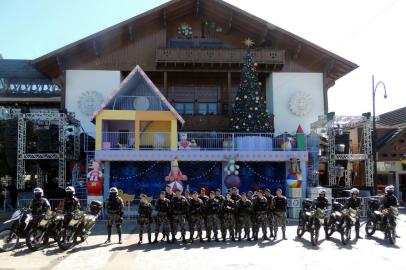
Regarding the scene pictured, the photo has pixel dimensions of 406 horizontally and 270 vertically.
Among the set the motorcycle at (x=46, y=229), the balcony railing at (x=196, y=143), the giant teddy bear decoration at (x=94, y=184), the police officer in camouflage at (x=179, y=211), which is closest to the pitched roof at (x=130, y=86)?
the balcony railing at (x=196, y=143)

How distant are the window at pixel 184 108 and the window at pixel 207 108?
586mm

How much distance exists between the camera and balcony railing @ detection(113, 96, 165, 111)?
23906 mm

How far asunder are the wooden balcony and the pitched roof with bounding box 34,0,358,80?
67.4 inches

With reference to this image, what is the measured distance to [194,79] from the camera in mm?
30703

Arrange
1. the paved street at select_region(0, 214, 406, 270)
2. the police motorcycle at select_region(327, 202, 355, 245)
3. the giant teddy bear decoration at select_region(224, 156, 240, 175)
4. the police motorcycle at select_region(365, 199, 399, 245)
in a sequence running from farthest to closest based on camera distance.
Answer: the giant teddy bear decoration at select_region(224, 156, 240, 175)
the police motorcycle at select_region(365, 199, 399, 245)
the police motorcycle at select_region(327, 202, 355, 245)
the paved street at select_region(0, 214, 406, 270)

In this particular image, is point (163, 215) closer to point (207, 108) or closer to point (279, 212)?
point (279, 212)

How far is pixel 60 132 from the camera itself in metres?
24.2

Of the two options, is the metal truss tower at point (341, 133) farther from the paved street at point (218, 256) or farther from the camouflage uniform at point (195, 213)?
the camouflage uniform at point (195, 213)

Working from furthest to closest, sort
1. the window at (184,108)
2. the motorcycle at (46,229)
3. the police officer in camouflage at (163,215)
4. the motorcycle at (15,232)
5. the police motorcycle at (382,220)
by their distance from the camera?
the window at (184,108), the police officer in camouflage at (163,215), the police motorcycle at (382,220), the motorcycle at (46,229), the motorcycle at (15,232)

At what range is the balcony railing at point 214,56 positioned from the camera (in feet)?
92.2

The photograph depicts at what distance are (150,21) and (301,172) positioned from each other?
14464 mm

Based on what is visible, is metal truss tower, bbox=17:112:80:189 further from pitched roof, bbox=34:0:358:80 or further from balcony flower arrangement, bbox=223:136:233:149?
balcony flower arrangement, bbox=223:136:233:149

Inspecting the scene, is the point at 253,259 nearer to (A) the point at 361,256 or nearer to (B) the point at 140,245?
(A) the point at 361,256

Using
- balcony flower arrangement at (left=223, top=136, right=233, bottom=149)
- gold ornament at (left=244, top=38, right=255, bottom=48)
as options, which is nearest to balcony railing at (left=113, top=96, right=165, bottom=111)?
balcony flower arrangement at (left=223, top=136, right=233, bottom=149)
